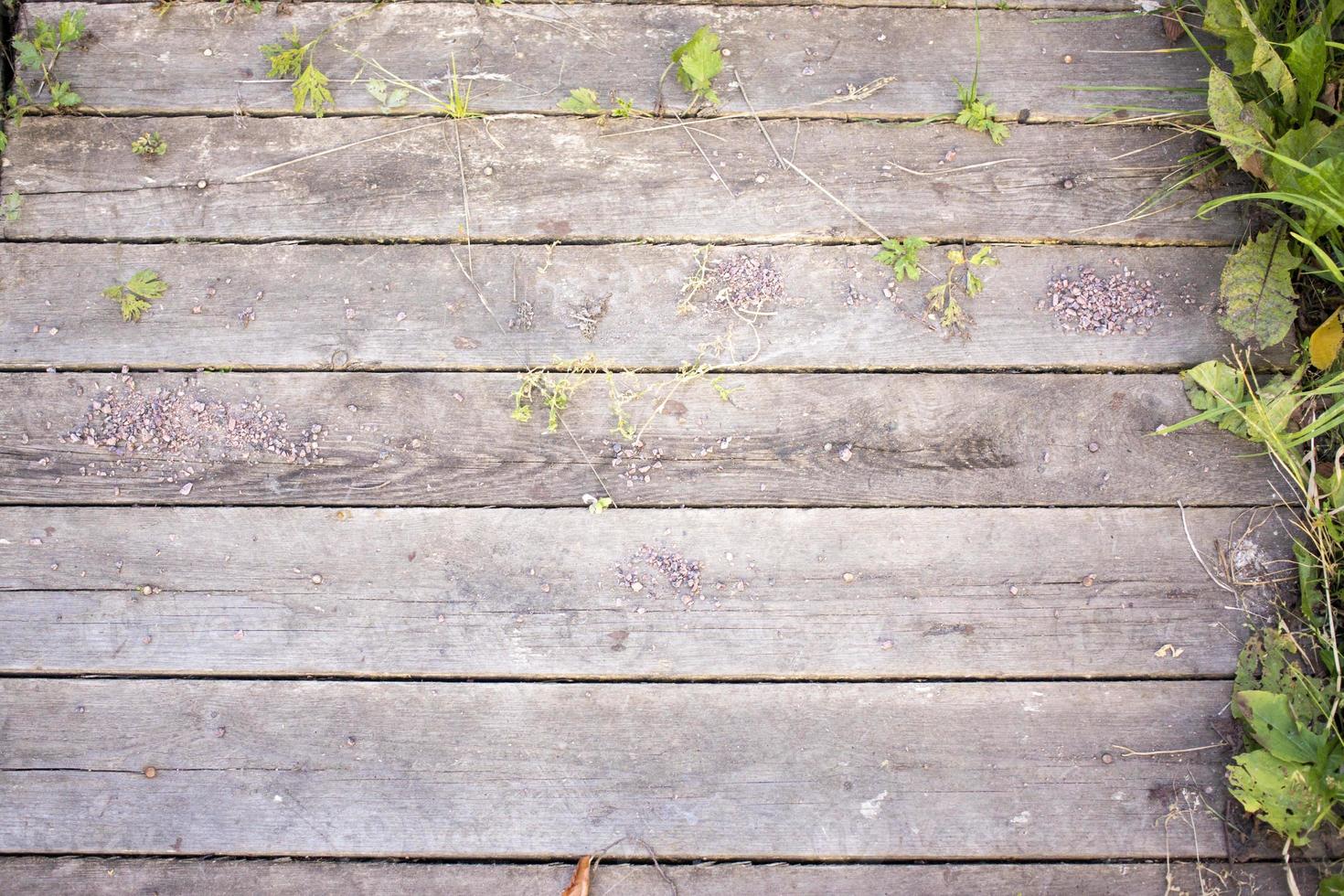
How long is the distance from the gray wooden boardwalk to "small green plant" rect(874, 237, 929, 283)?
0.12ft

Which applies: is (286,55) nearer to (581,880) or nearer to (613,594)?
(613,594)

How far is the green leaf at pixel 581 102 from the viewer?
80.4 inches

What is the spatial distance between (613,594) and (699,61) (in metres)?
1.28

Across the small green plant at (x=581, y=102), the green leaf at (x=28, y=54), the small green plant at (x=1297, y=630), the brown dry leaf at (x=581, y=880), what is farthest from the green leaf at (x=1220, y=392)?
the green leaf at (x=28, y=54)

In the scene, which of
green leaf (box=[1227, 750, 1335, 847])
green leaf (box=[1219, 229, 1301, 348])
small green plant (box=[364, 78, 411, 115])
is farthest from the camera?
small green plant (box=[364, 78, 411, 115])

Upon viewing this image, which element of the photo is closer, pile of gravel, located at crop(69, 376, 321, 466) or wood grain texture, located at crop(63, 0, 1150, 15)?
pile of gravel, located at crop(69, 376, 321, 466)

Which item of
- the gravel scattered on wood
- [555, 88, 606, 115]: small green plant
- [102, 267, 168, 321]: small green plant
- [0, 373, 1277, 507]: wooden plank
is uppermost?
[555, 88, 606, 115]: small green plant

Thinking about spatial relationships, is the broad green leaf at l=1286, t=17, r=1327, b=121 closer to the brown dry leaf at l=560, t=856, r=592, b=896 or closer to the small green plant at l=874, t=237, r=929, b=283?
the small green plant at l=874, t=237, r=929, b=283

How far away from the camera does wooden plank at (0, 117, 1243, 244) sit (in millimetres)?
2057

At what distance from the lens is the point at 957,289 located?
2043mm

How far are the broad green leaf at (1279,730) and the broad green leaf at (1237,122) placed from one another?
1.22 m

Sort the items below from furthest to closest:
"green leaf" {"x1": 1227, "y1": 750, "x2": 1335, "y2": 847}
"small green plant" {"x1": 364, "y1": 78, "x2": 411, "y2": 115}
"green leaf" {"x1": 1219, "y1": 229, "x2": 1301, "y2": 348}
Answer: "small green plant" {"x1": 364, "y1": 78, "x2": 411, "y2": 115}, "green leaf" {"x1": 1219, "y1": 229, "x2": 1301, "y2": 348}, "green leaf" {"x1": 1227, "y1": 750, "x2": 1335, "y2": 847}

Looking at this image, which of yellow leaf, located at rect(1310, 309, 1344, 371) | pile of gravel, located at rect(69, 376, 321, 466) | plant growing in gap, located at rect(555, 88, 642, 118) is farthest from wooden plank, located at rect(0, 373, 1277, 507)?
plant growing in gap, located at rect(555, 88, 642, 118)

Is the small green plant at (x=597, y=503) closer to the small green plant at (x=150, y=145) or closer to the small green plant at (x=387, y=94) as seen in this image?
the small green plant at (x=387, y=94)
